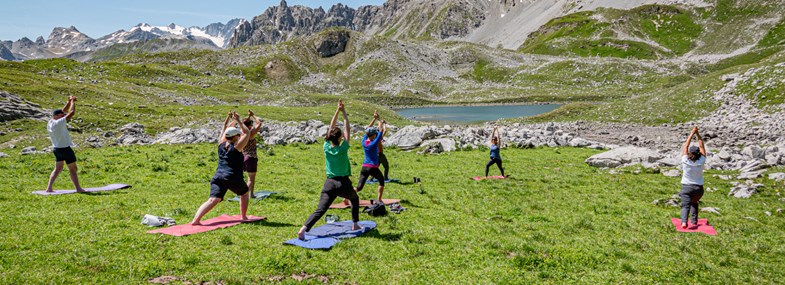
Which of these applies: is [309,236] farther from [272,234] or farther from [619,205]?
[619,205]

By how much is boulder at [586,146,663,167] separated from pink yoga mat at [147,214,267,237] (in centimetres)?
2736

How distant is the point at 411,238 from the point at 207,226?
6839mm

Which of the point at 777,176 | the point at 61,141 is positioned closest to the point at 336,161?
the point at 61,141

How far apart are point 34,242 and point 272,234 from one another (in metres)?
6.24

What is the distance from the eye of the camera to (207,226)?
13.9m

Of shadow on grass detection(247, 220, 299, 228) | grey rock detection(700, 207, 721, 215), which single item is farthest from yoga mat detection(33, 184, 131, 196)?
grey rock detection(700, 207, 721, 215)

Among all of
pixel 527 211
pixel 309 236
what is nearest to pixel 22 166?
pixel 309 236

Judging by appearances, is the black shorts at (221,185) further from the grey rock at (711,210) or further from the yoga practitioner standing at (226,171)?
the grey rock at (711,210)

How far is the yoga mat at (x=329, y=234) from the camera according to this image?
495 inches

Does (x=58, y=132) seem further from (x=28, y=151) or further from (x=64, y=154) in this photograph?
(x=28, y=151)

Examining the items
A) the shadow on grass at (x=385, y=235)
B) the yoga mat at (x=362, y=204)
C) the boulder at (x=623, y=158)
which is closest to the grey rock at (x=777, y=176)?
the boulder at (x=623, y=158)

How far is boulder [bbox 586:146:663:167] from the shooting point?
3197cm

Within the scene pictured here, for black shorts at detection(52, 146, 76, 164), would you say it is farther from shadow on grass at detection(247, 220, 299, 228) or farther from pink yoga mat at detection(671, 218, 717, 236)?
pink yoga mat at detection(671, 218, 717, 236)

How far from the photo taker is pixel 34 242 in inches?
440
